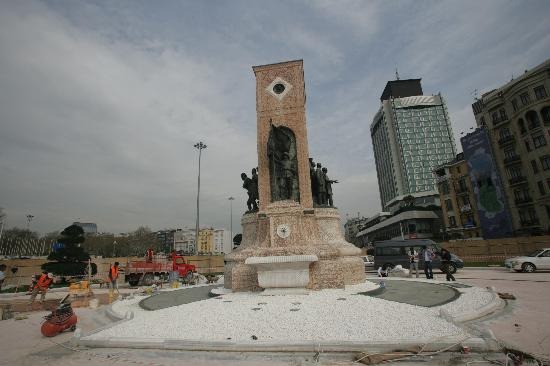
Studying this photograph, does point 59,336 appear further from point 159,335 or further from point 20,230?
point 20,230

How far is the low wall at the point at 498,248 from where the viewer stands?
1029 inches

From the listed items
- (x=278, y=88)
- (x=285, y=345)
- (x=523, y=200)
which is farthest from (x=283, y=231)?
(x=523, y=200)

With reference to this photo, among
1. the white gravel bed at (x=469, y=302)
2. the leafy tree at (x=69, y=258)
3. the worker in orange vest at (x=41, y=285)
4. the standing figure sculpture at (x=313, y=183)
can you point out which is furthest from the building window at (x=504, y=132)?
the leafy tree at (x=69, y=258)

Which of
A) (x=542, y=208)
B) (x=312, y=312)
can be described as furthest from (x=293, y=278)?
(x=542, y=208)

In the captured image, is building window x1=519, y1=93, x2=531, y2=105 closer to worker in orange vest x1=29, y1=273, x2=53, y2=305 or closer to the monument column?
the monument column

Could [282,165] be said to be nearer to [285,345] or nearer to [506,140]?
[285,345]

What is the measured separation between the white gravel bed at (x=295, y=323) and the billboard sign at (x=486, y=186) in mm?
43593

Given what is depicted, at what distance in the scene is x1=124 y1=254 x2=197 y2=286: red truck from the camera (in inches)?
874

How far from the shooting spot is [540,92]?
35562mm

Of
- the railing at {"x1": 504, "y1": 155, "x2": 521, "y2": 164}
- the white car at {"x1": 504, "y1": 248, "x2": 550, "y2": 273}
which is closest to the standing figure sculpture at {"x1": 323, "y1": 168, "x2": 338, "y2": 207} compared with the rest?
the white car at {"x1": 504, "y1": 248, "x2": 550, "y2": 273}

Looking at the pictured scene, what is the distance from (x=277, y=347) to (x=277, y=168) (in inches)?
379

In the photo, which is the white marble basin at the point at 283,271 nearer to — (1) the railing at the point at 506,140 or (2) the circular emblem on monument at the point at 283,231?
(2) the circular emblem on monument at the point at 283,231

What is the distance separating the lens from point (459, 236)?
5000 centimetres

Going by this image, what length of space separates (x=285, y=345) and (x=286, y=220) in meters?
7.41
